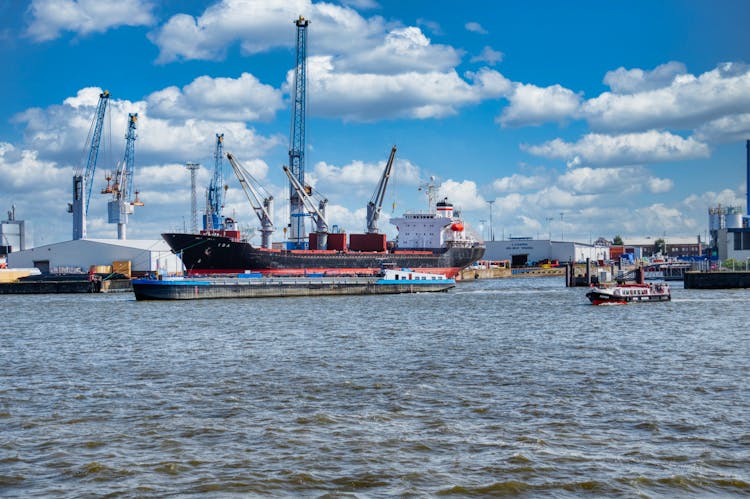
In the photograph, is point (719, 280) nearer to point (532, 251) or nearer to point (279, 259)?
point (279, 259)

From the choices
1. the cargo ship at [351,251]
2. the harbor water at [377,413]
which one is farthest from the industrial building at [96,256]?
the harbor water at [377,413]

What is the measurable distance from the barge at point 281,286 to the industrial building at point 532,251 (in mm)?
97288

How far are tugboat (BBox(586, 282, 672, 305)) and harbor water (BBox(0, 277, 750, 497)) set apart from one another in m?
21.4

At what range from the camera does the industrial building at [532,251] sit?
571 ft

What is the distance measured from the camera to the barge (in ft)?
211

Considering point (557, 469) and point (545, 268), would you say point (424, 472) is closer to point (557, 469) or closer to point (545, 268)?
point (557, 469)

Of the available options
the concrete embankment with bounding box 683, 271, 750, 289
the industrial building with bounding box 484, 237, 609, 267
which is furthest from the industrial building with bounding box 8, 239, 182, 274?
the industrial building with bounding box 484, 237, 609, 267

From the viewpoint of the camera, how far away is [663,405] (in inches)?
746

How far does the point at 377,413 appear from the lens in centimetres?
1836

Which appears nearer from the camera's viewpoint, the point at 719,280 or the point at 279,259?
the point at 279,259

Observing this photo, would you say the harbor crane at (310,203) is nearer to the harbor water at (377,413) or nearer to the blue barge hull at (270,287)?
the blue barge hull at (270,287)

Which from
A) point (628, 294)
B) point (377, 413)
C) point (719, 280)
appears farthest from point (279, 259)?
point (377, 413)

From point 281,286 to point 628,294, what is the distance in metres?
30.5

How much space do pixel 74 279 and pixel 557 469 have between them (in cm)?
8962
